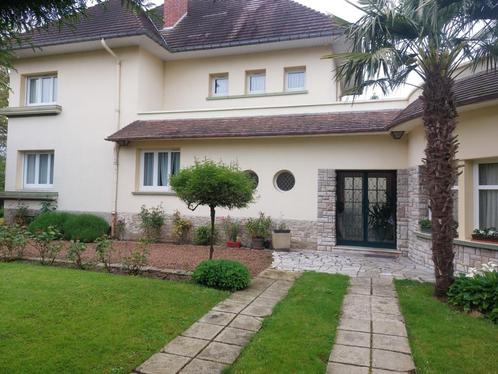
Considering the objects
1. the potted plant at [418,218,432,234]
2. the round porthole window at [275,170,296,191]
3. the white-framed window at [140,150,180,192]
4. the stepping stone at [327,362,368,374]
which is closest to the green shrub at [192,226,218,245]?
the white-framed window at [140,150,180,192]

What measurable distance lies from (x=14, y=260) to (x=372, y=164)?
9.92 meters

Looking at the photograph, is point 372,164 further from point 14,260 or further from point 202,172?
point 14,260

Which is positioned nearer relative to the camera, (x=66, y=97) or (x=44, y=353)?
(x=44, y=353)

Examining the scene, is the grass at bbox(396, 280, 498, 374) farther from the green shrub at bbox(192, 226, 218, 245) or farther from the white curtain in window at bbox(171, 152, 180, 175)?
the white curtain in window at bbox(171, 152, 180, 175)

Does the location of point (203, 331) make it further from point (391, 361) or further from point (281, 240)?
point (281, 240)

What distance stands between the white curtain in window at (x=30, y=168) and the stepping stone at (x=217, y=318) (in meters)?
12.9

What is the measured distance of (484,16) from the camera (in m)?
6.30

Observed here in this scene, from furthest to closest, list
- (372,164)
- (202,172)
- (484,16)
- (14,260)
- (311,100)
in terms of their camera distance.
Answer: (311,100), (372,164), (14,260), (202,172), (484,16)

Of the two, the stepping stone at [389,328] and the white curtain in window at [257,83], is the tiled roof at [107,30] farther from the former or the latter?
the stepping stone at [389,328]

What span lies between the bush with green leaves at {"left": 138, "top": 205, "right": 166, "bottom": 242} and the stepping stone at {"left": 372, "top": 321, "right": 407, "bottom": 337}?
29.2ft

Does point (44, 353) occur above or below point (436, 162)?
below

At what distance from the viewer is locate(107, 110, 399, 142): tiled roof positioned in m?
10.6

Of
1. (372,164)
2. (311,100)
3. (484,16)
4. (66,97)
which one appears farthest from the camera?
(66,97)

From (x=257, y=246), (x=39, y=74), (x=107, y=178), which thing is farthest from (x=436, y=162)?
(x=39, y=74)
